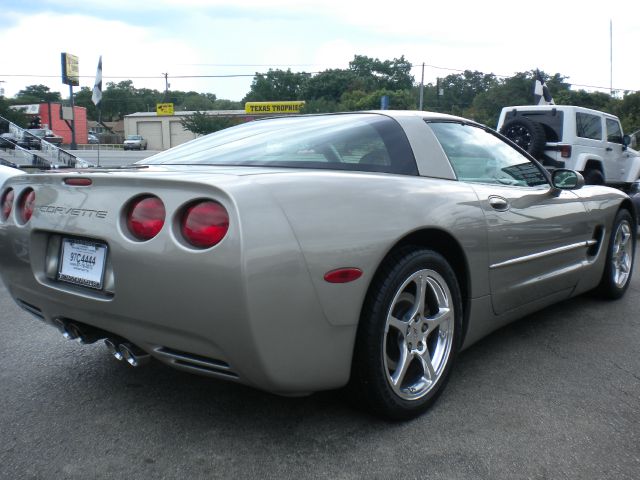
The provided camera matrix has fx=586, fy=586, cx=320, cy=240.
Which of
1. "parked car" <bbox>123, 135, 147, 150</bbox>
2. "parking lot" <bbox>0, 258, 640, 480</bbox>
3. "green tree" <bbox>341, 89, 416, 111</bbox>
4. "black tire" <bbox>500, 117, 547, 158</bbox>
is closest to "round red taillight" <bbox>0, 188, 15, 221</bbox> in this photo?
"parking lot" <bbox>0, 258, 640, 480</bbox>

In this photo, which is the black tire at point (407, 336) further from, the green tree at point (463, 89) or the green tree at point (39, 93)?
the green tree at point (39, 93)

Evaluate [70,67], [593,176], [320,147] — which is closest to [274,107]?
[70,67]

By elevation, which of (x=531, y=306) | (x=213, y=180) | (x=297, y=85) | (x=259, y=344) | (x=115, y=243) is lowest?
(x=531, y=306)

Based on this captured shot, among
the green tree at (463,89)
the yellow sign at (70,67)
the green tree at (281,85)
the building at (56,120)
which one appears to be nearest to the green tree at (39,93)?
the building at (56,120)

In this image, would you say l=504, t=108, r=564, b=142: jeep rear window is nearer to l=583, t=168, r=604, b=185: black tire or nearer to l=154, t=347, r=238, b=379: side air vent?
l=583, t=168, r=604, b=185: black tire

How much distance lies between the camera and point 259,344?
75.2 inches

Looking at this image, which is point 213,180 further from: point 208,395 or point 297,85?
point 297,85

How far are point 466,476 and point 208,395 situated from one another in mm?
1204

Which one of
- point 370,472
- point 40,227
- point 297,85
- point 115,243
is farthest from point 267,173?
point 297,85

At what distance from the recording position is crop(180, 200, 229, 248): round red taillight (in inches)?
76.0

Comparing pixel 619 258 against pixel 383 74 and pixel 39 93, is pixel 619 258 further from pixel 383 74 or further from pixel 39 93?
pixel 39 93

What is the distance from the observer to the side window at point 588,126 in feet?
34.4

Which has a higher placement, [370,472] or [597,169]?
[597,169]

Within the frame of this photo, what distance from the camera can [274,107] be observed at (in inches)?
2405
